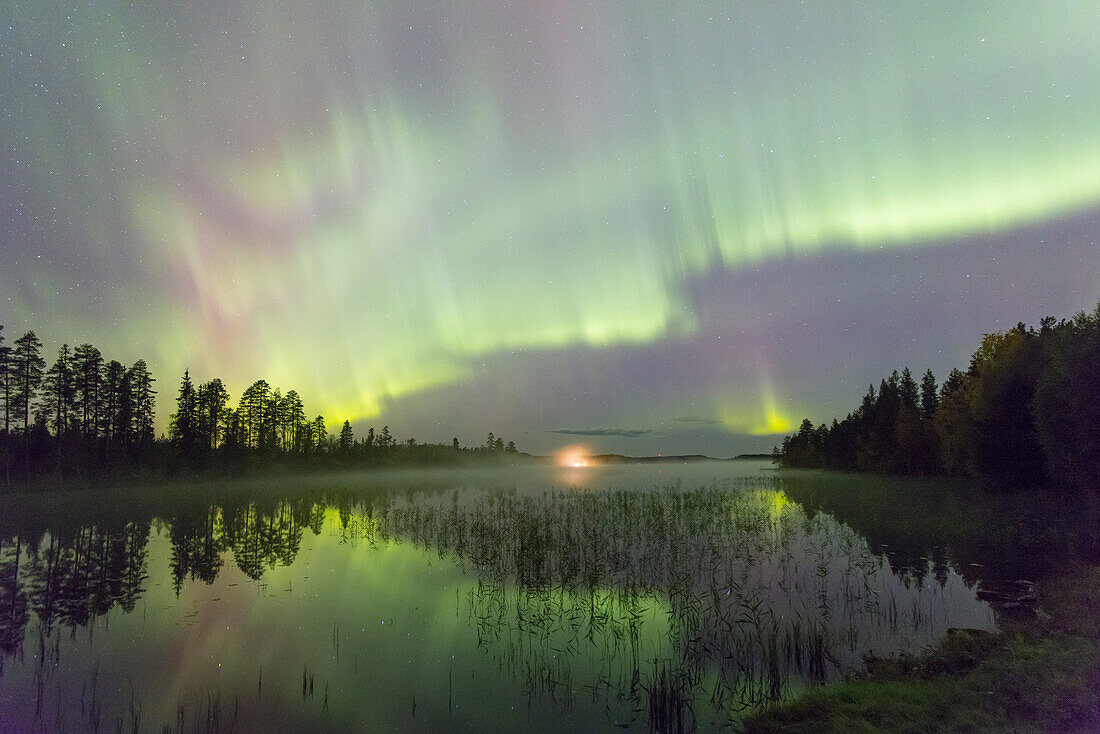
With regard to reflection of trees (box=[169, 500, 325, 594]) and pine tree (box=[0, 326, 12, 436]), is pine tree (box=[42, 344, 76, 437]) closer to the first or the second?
pine tree (box=[0, 326, 12, 436])

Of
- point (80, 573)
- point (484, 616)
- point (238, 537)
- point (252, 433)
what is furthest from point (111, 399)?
point (484, 616)

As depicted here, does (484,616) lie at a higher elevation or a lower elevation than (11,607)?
lower

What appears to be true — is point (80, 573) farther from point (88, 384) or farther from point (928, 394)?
point (928, 394)

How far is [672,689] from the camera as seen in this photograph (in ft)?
31.4

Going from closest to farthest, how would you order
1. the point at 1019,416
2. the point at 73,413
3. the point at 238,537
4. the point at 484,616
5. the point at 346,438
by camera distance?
the point at 484,616
the point at 238,537
the point at 1019,416
the point at 73,413
the point at 346,438

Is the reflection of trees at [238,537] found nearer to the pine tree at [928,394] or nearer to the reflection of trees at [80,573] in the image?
the reflection of trees at [80,573]

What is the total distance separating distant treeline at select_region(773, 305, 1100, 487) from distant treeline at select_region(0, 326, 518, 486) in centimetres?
9377

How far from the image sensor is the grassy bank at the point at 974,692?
24.4 feet

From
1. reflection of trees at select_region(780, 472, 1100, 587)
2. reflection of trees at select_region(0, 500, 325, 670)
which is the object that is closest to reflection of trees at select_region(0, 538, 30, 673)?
reflection of trees at select_region(0, 500, 325, 670)

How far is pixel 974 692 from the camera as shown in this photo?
8.38m

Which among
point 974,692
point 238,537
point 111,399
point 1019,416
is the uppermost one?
point 111,399

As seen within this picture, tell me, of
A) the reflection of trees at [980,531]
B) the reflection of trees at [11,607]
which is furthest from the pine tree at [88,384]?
the reflection of trees at [980,531]

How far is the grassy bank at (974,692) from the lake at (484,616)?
3.16 ft

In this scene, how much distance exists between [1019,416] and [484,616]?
179 ft
